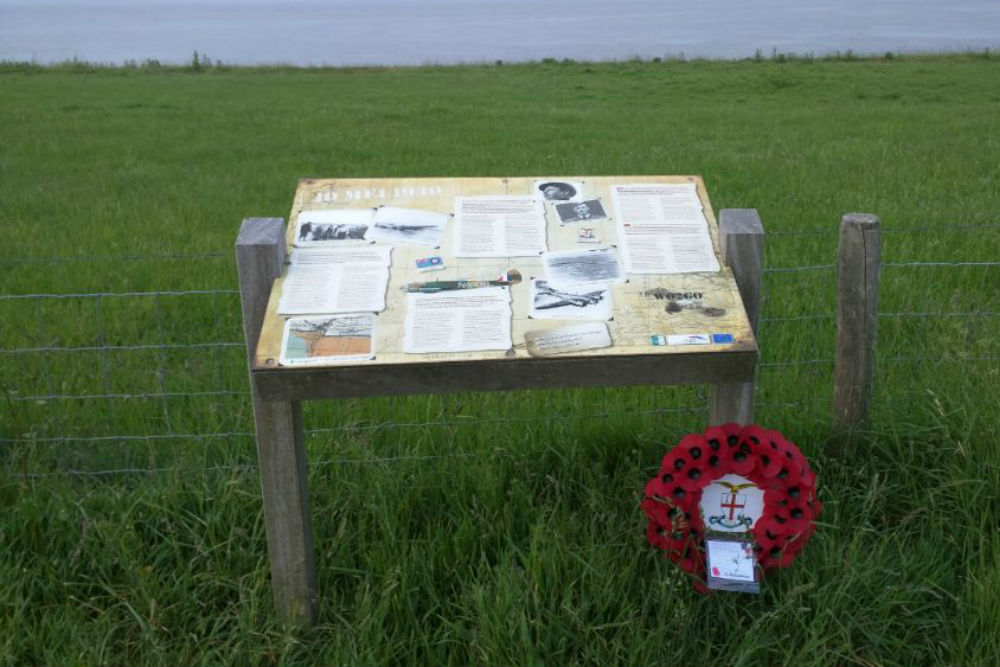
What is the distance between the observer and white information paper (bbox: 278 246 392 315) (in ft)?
9.46

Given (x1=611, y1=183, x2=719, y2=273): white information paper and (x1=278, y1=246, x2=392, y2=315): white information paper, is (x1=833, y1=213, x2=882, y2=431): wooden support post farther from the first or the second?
(x1=278, y1=246, x2=392, y2=315): white information paper

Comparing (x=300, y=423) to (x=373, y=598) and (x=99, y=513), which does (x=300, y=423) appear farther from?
(x=99, y=513)

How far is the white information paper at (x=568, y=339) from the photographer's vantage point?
9.06 ft

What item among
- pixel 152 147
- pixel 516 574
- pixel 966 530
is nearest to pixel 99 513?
pixel 516 574

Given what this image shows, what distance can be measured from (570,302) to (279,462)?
972 millimetres

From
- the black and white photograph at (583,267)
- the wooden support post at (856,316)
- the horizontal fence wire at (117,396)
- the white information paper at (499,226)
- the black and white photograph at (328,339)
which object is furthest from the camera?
the horizontal fence wire at (117,396)

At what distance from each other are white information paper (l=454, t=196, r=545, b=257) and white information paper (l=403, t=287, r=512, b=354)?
0.66 feet

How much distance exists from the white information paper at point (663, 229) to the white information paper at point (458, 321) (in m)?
0.46

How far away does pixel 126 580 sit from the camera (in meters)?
3.18

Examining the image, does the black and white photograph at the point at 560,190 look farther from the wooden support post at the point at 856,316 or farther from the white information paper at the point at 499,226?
the wooden support post at the point at 856,316

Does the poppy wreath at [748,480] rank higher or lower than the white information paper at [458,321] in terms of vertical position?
lower

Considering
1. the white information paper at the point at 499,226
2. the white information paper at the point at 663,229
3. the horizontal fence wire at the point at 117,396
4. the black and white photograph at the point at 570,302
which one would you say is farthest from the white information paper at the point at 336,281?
the horizontal fence wire at the point at 117,396

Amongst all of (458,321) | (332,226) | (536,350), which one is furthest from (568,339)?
(332,226)

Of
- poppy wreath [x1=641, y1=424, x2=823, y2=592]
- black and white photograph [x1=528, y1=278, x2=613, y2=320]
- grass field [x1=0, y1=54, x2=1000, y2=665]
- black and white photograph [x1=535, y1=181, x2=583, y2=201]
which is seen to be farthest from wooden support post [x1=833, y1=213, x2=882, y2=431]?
black and white photograph [x1=528, y1=278, x2=613, y2=320]
